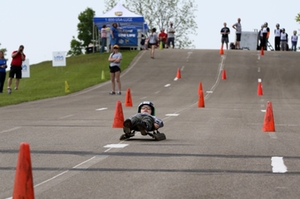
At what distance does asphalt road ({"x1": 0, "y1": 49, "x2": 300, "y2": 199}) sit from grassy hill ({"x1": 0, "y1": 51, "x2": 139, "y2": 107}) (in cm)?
318

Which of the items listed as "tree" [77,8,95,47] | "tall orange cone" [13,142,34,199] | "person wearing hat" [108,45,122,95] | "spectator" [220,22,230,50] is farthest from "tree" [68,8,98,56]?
"tall orange cone" [13,142,34,199]

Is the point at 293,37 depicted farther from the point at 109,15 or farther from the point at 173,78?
the point at 173,78

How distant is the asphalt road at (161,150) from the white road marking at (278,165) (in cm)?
1

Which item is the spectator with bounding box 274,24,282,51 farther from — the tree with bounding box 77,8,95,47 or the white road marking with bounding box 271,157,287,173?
the tree with bounding box 77,8,95,47

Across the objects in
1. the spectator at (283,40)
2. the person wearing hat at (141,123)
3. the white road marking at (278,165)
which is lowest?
the white road marking at (278,165)

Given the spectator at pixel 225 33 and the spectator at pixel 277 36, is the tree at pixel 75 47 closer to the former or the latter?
the spectator at pixel 277 36

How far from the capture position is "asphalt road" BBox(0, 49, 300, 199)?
884 centimetres

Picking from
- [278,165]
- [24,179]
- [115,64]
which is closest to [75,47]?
[115,64]

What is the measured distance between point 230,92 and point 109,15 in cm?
2559

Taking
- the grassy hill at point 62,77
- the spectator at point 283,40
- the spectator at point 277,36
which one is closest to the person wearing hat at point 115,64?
the grassy hill at point 62,77

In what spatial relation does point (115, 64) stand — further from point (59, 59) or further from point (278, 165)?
point (278, 165)

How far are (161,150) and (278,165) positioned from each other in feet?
7.84

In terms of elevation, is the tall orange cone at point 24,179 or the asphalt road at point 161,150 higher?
the tall orange cone at point 24,179

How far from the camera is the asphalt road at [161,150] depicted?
8.84 m
